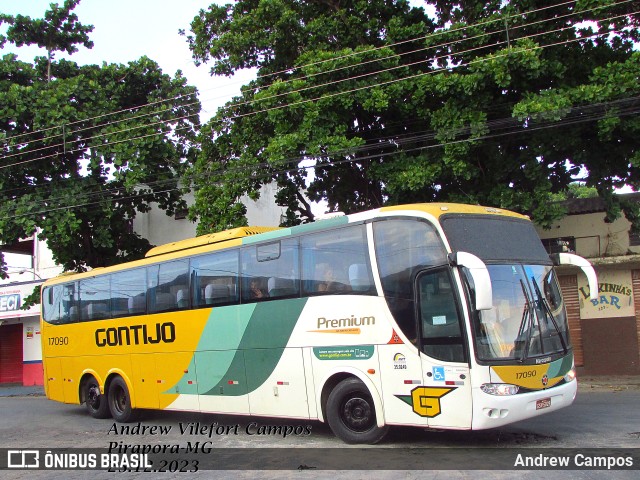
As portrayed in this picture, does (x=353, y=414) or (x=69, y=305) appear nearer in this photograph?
(x=353, y=414)

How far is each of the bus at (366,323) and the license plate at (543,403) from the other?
0.03 meters

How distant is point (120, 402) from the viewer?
504 inches

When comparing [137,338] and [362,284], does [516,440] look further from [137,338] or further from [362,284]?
[137,338]

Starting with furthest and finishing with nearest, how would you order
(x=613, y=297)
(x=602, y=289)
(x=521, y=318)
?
(x=602, y=289)
(x=613, y=297)
(x=521, y=318)

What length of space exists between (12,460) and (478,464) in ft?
22.8

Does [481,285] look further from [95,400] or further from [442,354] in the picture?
[95,400]

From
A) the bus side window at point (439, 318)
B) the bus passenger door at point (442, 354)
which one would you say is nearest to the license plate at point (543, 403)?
the bus passenger door at point (442, 354)

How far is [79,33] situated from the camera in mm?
18797

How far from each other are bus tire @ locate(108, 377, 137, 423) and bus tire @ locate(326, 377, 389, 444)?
582cm

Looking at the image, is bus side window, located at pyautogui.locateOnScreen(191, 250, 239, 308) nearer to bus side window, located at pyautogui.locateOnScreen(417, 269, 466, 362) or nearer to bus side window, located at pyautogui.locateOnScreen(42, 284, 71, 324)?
bus side window, located at pyautogui.locateOnScreen(417, 269, 466, 362)

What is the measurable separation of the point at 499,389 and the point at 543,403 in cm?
82

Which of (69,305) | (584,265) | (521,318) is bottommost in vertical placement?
(521,318)

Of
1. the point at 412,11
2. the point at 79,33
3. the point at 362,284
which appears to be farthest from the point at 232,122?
the point at 362,284

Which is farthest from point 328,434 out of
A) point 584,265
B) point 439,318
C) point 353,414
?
point 584,265
